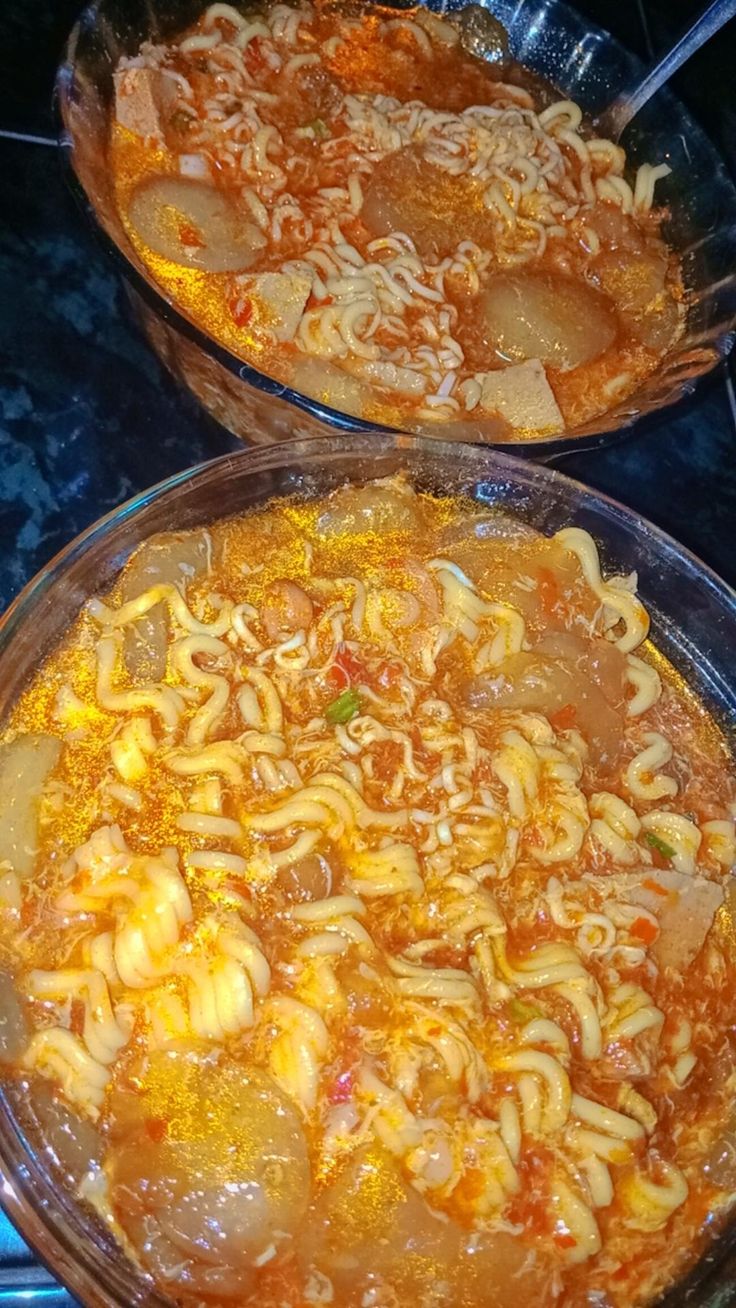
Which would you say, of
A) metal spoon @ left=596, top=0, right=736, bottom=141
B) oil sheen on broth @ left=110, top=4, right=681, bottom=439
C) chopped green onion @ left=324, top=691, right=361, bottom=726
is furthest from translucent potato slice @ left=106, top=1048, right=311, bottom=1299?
metal spoon @ left=596, top=0, right=736, bottom=141

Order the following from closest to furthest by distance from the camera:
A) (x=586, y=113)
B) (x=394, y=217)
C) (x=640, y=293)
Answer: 1. (x=394, y=217)
2. (x=640, y=293)
3. (x=586, y=113)

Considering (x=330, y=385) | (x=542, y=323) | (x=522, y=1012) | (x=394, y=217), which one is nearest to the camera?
(x=522, y=1012)

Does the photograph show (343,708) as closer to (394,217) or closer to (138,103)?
(394,217)

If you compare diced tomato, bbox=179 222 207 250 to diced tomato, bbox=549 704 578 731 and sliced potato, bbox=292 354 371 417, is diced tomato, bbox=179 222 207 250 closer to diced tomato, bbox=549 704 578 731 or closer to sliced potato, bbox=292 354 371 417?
sliced potato, bbox=292 354 371 417

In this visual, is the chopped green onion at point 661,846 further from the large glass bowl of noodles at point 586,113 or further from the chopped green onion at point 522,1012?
the large glass bowl of noodles at point 586,113

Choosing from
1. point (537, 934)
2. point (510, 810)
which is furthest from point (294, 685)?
point (537, 934)

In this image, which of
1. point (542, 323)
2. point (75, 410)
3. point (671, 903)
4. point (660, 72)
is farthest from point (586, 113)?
point (671, 903)
